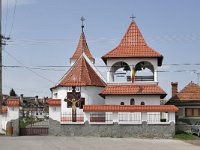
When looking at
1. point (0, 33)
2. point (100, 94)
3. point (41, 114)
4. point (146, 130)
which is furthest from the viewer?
point (41, 114)

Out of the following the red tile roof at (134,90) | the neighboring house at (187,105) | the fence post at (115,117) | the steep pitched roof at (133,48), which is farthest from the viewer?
the neighboring house at (187,105)

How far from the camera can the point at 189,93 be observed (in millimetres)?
40344

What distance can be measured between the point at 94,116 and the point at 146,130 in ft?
12.7

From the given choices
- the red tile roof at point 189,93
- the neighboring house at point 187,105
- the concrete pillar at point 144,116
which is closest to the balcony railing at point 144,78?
the neighboring house at point 187,105

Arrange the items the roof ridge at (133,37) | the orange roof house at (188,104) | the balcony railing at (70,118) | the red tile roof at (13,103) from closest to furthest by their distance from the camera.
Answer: the balcony railing at (70,118) < the red tile roof at (13,103) < the roof ridge at (133,37) < the orange roof house at (188,104)

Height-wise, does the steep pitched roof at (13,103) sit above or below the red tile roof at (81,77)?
below

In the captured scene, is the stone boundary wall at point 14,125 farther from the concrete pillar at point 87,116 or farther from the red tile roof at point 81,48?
the red tile roof at point 81,48

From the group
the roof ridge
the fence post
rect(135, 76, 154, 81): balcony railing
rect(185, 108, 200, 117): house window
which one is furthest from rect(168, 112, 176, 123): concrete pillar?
the roof ridge

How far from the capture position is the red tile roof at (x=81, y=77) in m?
36.8

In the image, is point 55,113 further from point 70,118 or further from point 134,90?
point 134,90

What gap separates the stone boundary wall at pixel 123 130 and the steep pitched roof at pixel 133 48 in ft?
26.7

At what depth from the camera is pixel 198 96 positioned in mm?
39875

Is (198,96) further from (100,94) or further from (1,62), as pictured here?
(1,62)

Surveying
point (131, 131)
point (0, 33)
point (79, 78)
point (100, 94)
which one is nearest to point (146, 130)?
point (131, 131)
